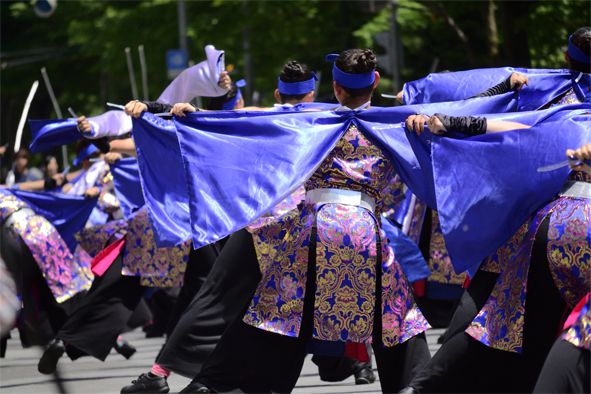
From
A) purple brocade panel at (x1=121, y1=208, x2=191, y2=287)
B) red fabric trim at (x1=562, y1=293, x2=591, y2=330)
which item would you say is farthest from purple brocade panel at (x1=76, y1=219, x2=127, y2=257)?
red fabric trim at (x1=562, y1=293, x2=591, y2=330)

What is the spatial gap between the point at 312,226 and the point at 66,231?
5122 mm

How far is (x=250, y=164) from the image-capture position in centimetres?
610

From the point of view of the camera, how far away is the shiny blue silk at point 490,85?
585 cm

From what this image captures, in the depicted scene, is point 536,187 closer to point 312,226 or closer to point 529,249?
point 529,249

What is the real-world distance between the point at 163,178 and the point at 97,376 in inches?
102

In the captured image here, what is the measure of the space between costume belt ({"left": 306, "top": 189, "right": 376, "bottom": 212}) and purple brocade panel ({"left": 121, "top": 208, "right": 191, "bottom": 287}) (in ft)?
8.90

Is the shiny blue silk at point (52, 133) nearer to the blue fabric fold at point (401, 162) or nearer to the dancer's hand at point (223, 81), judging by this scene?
the dancer's hand at point (223, 81)

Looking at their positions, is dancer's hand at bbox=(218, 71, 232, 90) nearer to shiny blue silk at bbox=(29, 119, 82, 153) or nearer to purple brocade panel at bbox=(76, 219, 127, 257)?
shiny blue silk at bbox=(29, 119, 82, 153)

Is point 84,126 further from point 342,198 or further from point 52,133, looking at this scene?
point 342,198

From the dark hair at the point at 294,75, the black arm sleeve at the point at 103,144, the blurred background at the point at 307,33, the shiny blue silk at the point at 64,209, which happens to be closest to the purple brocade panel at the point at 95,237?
the shiny blue silk at the point at 64,209

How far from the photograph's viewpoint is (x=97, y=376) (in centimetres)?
904

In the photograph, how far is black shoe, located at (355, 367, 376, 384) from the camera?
26.6 feet

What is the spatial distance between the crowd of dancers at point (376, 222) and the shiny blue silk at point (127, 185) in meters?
2.11

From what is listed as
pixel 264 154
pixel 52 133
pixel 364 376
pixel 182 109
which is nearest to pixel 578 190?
pixel 264 154
